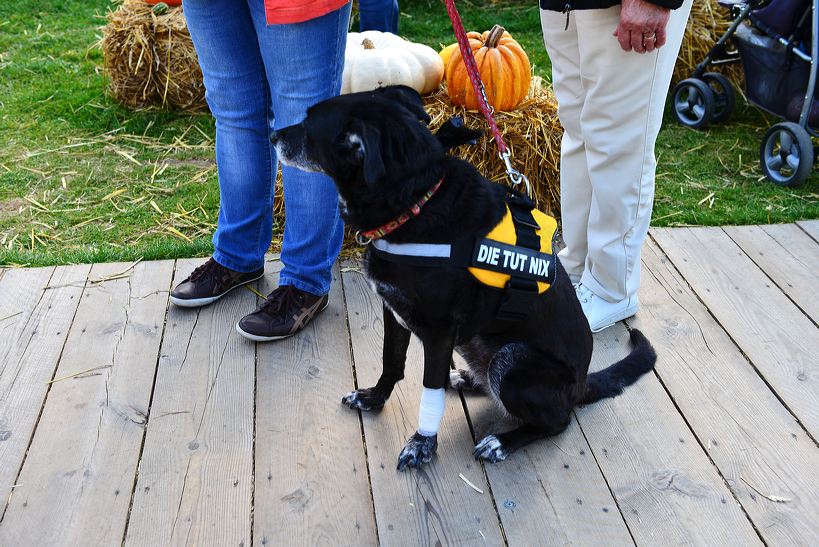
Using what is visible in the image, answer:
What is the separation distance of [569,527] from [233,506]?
1010mm

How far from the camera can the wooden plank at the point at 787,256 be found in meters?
3.29

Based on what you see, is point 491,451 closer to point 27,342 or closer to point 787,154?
point 27,342

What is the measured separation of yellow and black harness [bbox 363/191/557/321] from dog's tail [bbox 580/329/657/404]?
19.6 inches

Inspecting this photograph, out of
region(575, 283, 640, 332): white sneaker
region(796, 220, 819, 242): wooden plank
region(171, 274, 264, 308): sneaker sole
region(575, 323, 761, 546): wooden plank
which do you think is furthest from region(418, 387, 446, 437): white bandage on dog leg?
region(796, 220, 819, 242): wooden plank

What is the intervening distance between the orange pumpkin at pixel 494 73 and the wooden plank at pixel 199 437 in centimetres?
158

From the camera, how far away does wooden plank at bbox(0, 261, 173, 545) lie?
2205 mm

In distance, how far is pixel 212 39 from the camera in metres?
2.77

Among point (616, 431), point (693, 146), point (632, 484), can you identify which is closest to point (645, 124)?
point (616, 431)

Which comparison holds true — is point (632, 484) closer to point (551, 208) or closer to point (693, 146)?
point (551, 208)

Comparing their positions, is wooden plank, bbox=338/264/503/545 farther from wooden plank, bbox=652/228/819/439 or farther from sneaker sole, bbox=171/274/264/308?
wooden plank, bbox=652/228/819/439

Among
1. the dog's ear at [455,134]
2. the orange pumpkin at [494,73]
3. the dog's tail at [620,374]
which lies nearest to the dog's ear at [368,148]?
the dog's ear at [455,134]

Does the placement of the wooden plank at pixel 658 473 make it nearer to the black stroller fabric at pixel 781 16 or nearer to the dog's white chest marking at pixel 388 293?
the dog's white chest marking at pixel 388 293

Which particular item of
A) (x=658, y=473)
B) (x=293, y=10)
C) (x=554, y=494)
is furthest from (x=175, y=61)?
(x=658, y=473)

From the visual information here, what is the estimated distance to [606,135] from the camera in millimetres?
2752
